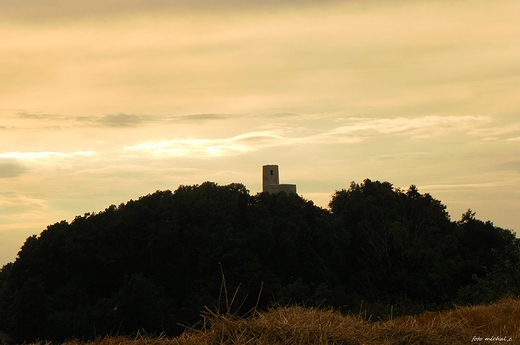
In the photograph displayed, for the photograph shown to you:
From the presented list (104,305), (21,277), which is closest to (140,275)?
(104,305)

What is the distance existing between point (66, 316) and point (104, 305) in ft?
10.6

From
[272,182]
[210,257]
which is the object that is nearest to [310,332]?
[210,257]

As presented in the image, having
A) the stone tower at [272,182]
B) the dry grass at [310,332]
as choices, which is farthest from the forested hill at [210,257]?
the dry grass at [310,332]

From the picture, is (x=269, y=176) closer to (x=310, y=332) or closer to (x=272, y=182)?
Result: (x=272, y=182)

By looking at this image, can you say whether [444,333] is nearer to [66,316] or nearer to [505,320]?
[505,320]

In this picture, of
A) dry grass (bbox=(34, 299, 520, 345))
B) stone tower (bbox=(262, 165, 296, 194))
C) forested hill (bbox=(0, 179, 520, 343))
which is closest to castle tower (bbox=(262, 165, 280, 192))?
stone tower (bbox=(262, 165, 296, 194))

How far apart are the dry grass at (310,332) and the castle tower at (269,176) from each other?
77.5m

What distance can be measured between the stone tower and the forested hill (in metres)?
7.34

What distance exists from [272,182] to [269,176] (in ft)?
2.84

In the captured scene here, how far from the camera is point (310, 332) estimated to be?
6.33 meters

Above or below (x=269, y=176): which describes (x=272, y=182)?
below

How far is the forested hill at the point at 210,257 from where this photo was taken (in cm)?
5291

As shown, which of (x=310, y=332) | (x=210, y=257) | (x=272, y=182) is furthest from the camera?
(x=272, y=182)

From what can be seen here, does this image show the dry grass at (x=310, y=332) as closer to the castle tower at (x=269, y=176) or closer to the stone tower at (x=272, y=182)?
the stone tower at (x=272, y=182)
